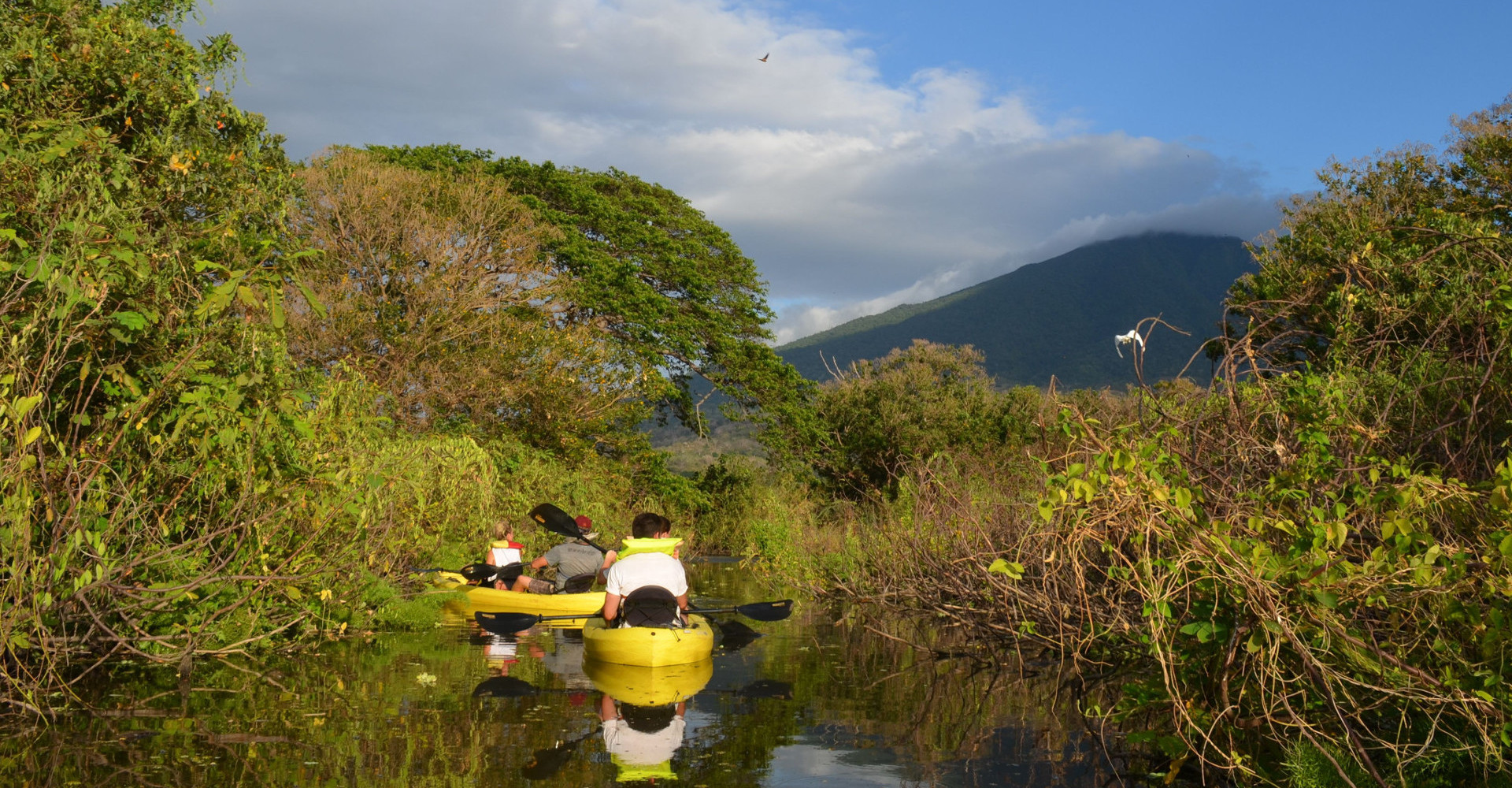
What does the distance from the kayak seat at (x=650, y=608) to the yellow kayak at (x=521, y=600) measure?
3.44 m

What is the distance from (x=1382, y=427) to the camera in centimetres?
681

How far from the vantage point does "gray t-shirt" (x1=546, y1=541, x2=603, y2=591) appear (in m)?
16.2

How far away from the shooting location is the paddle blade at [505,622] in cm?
1228

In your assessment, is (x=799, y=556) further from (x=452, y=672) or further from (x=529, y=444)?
(x=529, y=444)

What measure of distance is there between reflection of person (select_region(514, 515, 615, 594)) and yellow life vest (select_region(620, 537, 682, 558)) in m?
4.62

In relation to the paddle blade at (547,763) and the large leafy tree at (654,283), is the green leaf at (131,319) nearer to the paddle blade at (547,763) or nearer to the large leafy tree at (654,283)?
the paddle blade at (547,763)

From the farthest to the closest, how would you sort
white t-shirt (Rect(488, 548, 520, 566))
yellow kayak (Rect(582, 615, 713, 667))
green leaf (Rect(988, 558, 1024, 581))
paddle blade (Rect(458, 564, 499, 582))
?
white t-shirt (Rect(488, 548, 520, 566)), paddle blade (Rect(458, 564, 499, 582)), yellow kayak (Rect(582, 615, 713, 667)), green leaf (Rect(988, 558, 1024, 581))

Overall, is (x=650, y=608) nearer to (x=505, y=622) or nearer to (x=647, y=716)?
(x=505, y=622)

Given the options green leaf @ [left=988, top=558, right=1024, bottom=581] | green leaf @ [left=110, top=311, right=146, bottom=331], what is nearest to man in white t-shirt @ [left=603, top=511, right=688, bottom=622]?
green leaf @ [left=110, top=311, right=146, bottom=331]

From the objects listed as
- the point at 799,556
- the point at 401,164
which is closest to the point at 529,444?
the point at 401,164

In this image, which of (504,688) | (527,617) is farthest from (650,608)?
(527,617)

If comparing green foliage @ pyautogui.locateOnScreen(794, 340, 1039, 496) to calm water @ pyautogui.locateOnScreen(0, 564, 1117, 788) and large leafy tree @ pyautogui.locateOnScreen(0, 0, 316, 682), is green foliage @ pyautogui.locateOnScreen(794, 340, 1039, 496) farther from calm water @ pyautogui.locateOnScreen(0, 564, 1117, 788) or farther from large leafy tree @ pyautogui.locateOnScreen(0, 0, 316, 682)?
large leafy tree @ pyautogui.locateOnScreen(0, 0, 316, 682)

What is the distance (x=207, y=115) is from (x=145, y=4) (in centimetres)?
178

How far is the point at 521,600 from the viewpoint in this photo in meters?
15.4
